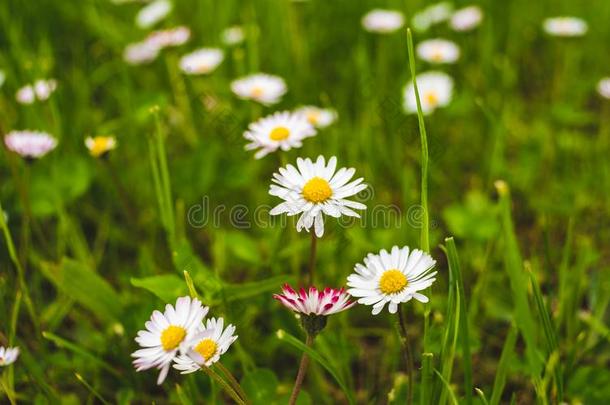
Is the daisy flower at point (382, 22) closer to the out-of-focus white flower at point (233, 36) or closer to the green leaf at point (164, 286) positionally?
the out-of-focus white flower at point (233, 36)

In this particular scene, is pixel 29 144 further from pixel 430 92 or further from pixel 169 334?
pixel 430 92

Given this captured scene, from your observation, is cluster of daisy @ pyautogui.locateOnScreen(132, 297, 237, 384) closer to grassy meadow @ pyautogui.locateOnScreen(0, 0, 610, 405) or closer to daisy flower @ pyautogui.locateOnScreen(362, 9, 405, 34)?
grassy meadow @ pyautogui.locateOnScreen(0, 0, 610, 405)

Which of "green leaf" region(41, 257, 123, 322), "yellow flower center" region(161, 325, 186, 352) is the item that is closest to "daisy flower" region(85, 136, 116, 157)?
"green leaf" region(41, 257, 123, 322)

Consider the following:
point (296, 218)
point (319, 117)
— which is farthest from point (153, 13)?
point (296, 218)

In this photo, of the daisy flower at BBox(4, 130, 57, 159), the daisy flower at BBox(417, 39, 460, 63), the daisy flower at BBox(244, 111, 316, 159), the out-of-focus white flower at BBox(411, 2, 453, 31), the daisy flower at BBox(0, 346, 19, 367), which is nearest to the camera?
the daisy flower at BBox(0, 346, 19, 367)

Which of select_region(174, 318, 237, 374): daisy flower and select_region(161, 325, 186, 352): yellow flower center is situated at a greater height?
select_region(161, 325, 186, 352): yellow flower center

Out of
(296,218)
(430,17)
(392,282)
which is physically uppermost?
(430,17)
